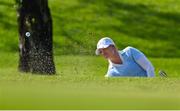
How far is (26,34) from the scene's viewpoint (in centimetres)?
1614

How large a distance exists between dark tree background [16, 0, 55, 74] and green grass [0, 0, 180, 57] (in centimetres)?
556

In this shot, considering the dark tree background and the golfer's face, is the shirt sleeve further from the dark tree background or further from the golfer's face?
the dark tree background

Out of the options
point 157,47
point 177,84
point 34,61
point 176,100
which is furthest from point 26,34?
point 176,100

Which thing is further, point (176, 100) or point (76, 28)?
point (76, 28)

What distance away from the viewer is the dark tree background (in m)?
15.9

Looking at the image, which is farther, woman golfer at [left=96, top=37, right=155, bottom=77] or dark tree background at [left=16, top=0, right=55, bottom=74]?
dark tree background at [left=16, top=0, right=55, bottom=74]

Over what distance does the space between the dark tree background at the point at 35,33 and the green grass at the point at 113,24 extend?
556 cm

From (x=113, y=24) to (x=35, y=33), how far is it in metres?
10.5

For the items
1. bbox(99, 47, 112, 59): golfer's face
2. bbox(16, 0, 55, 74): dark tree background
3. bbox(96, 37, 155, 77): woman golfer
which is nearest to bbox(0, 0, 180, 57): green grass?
bbox(16, 0, 55, 74): dark tree background

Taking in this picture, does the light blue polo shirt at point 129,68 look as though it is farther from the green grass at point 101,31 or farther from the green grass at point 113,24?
the green grass at point 113,24

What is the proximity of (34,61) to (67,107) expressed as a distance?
12.3 meters

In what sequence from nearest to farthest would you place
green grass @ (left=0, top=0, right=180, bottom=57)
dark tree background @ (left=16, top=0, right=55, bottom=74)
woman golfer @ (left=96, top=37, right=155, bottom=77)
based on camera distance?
1. woman golfer @ (left=96, top=37, right=155, bottom=77)
2. dark tree background @ (left=16, top=0, right=55, bottom=74)
3. green grass @ (left=0, top=0, right=180, bottom=57)

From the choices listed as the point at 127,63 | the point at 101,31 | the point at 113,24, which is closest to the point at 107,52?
the point at 127,63

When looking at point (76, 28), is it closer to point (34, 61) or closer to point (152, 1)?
point (152, 1)
